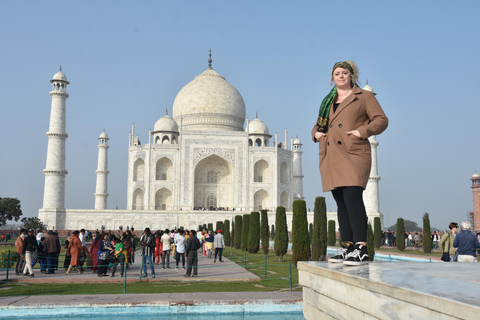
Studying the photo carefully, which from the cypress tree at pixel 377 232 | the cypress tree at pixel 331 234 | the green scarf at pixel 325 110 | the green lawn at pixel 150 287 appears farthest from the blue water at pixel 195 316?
the cypress tree at pixel 331 234

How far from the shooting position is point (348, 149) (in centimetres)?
272

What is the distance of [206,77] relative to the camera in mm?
35219

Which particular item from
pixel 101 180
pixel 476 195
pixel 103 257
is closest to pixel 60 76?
pixel 101 180

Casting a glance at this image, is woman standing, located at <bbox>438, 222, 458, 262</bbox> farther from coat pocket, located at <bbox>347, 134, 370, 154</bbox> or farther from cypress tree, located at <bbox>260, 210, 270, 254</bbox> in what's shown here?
cypress tree, located at <bbox>260, 210, 270, 254</bbox>

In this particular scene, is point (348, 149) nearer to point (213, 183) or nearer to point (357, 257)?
point (357, 257)

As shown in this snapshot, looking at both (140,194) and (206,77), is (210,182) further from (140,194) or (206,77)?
(206,77)

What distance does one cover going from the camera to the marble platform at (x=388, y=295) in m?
1.41

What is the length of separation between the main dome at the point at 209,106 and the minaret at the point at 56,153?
30.2 feet

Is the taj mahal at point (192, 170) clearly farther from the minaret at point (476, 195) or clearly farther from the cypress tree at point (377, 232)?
the minaret at point (476, 195)

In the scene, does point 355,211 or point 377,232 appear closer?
point 355,211

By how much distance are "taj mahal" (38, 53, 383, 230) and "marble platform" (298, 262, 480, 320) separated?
24656mm

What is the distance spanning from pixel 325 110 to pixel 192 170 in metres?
26.9

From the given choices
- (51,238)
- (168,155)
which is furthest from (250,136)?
(51,238)

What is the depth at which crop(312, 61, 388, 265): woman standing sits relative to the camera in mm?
2688
